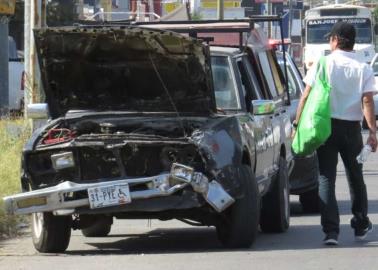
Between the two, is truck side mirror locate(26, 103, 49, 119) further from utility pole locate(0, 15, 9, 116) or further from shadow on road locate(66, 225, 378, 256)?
utility pole locate(0, 15, 9, 116)

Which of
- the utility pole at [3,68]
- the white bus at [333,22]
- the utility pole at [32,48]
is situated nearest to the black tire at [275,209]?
the utility pole at [32,48]

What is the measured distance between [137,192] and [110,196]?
23 cm

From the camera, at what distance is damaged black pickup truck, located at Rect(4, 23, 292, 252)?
8.63 meters

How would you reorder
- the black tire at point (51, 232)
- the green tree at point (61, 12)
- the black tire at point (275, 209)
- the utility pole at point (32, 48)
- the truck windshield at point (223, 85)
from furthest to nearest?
1. the green tree at point (61, 12)
2. the utility pole at point (32, 48)
3. the black tire at point (275, 209)
4. the truck windshield at point (223, 85)
5. the black tire at point (51, 232)

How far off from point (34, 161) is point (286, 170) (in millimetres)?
3077

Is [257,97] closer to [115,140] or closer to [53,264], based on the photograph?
[115,140]

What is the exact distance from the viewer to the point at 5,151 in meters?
14.2

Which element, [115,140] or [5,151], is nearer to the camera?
[115,140]

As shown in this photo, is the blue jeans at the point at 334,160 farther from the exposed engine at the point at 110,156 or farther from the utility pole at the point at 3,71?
the utility pole at the point at 3,71

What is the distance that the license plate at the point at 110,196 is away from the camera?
859cm

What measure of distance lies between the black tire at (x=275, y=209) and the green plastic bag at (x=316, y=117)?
1.28 meters

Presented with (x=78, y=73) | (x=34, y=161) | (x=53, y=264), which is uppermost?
(x=78, y=73)

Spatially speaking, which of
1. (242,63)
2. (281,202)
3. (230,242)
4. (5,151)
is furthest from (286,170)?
(5,151)

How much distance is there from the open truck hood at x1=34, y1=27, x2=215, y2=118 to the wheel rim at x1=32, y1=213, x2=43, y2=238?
3.69 feet
